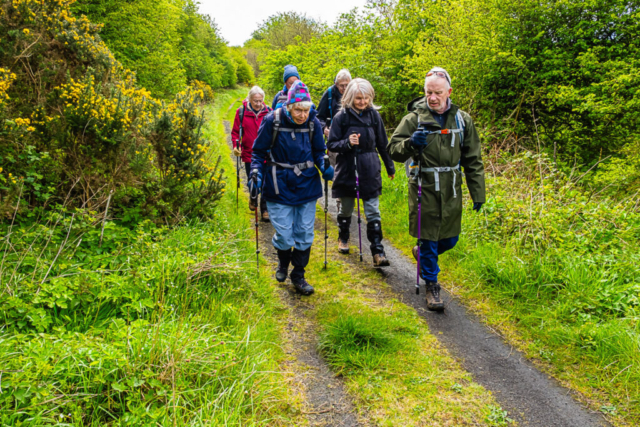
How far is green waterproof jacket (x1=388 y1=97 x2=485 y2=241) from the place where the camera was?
4.17 meters

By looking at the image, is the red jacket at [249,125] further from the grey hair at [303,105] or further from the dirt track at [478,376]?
the dirt track at [478,376]

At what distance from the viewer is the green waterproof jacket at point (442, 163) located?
417 centimetres

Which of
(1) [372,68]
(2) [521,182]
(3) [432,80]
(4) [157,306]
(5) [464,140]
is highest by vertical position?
(1) [372,68]

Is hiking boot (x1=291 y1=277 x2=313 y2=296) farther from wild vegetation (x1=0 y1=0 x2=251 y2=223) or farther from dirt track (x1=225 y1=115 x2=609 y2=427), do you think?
wild vegetation (x1=0 y1=0 x2=251 y2=223)

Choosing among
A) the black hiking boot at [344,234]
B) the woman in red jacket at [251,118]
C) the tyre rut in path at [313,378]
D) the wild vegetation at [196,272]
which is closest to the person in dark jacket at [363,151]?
the black hiking boot at [344,234]

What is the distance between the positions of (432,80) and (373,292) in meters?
2.58

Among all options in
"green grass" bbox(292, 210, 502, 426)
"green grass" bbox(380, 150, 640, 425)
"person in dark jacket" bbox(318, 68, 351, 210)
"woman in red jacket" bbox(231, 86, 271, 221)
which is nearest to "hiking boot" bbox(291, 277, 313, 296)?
"green grass" bbox(292, 210, 502, 426)

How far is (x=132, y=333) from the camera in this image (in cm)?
282

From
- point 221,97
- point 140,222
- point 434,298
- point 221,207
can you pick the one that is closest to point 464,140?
point 434,298

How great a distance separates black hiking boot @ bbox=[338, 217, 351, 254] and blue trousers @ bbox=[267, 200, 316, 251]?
4.32 feet

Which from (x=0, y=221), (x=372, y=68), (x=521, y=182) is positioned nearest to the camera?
(x=0, y=221)

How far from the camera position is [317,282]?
5035mm

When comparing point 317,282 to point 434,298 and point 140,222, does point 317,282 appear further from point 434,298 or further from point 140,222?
point 140,222

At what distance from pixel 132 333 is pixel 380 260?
132 inches
